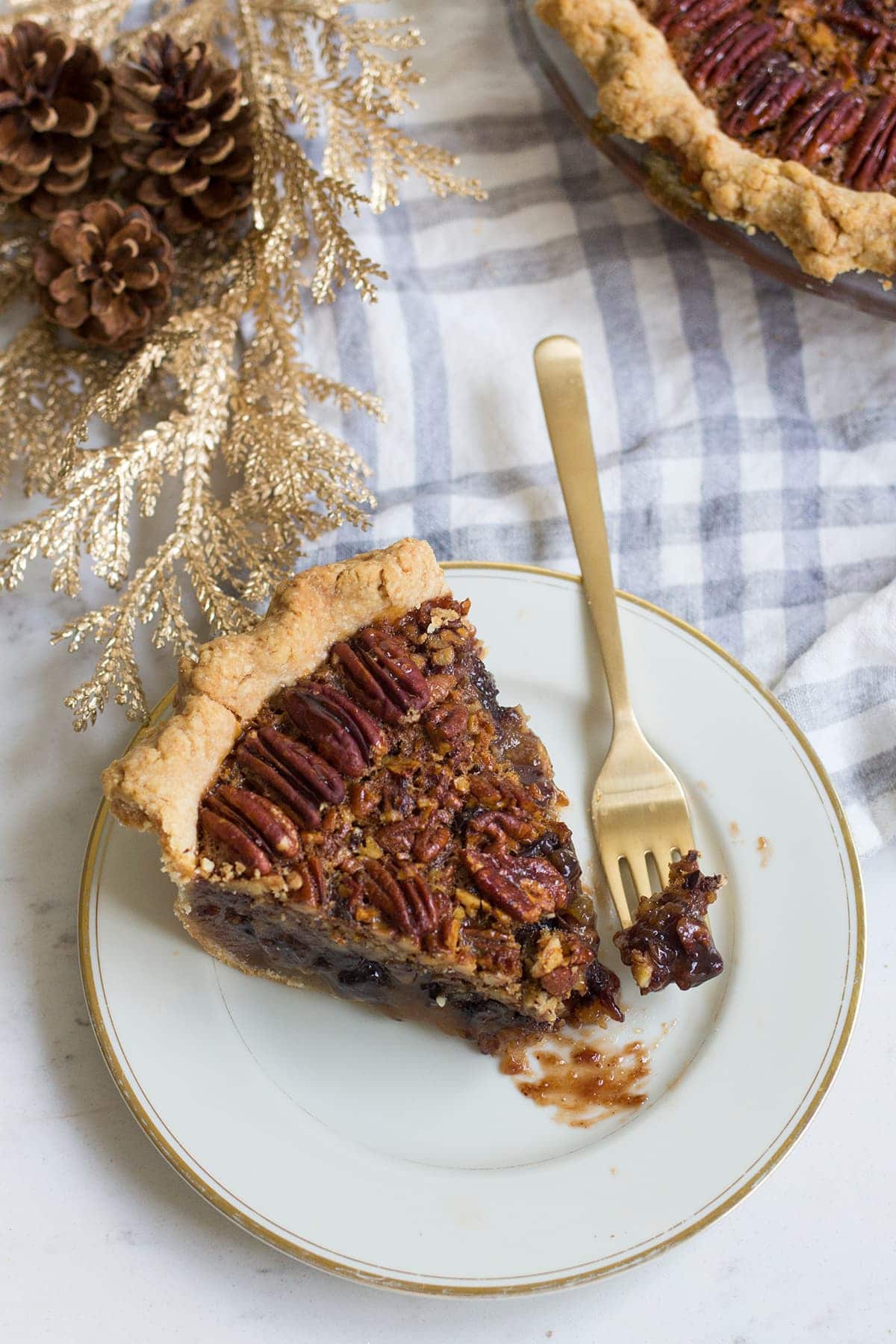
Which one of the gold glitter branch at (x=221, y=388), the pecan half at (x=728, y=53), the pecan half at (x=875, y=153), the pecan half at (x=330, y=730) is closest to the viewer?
the pecan half at (x=330, y=730)

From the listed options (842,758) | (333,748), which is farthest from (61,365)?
(842,758)

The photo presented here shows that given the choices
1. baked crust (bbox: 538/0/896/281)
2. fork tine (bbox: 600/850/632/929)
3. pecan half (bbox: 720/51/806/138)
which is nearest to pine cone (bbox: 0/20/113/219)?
baked crust (bbox: 538/0/896/281)

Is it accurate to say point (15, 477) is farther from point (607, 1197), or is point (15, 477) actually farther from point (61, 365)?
point (607, 1197)

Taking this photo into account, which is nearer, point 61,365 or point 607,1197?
point 607,1197

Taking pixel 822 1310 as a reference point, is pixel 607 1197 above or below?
above

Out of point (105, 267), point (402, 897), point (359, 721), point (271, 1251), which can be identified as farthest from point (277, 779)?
point (105, 267)

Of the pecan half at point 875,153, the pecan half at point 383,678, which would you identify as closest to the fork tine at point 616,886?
the pecan half at point 383,678

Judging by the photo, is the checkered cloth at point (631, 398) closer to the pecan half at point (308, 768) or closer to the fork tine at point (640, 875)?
the fork tine at point (640, 875)
